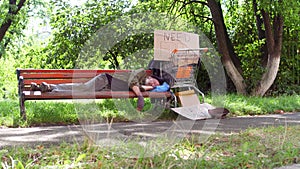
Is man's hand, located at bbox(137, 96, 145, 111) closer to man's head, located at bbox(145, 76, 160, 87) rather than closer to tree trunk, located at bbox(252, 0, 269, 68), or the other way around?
man's head, located at bbox(145, 76, 160, 87)

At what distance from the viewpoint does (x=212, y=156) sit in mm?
3070

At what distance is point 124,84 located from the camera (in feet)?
16.4

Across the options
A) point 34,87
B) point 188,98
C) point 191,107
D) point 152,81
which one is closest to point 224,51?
point 188,98

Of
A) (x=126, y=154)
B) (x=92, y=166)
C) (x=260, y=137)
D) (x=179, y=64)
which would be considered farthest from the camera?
(x=179, y=64)

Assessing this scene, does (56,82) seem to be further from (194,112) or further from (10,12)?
(10,12)

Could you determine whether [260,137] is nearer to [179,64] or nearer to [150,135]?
[150,135]

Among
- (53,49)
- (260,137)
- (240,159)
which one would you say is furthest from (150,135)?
(53,49)

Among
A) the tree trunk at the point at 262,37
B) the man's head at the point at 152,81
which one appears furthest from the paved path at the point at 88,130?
the tree trunk at the point at 262,37

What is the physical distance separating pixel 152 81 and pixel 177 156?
2642mm

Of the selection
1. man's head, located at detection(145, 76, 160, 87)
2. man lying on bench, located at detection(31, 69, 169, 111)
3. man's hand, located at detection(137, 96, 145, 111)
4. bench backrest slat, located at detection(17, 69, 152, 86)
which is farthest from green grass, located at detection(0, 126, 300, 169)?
bench backrest slat, located at detection(17, 69, 152, 86)

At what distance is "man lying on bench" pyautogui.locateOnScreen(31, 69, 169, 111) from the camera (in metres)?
5.00

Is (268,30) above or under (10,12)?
under

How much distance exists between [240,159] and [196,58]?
245cm

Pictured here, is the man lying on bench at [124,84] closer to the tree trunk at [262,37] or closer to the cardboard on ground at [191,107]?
the cardboard on ground at [191,107]
